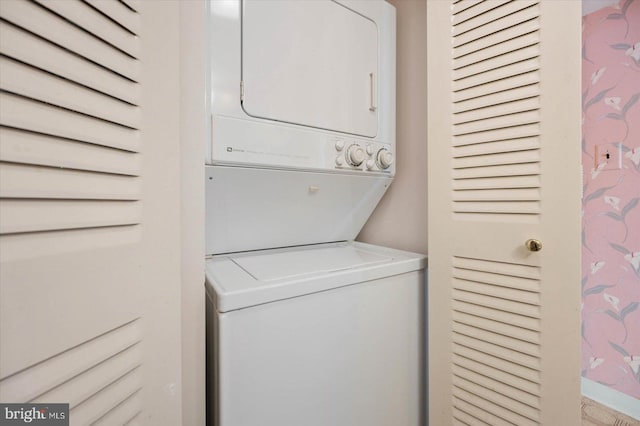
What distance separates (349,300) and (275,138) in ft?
2.59

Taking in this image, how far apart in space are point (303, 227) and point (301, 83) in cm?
77

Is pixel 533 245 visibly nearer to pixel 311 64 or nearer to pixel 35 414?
pixel 311 64

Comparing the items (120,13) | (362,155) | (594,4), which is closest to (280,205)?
(362,155)

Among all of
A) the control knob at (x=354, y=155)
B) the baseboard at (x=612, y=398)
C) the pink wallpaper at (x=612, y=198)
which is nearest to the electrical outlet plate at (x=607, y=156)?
the pink wallpaper at (x=612, y=198)

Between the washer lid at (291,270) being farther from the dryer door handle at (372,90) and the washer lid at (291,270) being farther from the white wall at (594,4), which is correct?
the white wall at (594,4)

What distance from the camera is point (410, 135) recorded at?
181 cm

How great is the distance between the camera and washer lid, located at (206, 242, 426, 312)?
939 mm

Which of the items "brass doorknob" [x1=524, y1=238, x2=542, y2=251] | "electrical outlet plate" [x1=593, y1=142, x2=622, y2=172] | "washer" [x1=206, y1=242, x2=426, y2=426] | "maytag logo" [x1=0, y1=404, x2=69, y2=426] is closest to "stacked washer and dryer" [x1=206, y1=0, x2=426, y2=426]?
"washer" [x1=206, y1=242, x2=426, y2=426]

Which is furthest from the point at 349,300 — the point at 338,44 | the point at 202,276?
the point at 338,44

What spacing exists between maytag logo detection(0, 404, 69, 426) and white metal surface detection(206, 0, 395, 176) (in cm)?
82

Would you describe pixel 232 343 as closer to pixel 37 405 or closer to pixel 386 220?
pixel 37 405

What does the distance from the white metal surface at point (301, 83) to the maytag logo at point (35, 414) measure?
82 cm

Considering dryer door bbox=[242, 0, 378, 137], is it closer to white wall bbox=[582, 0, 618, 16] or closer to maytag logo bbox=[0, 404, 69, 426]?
maytag logo bbox=[0, 404, 69, 426]

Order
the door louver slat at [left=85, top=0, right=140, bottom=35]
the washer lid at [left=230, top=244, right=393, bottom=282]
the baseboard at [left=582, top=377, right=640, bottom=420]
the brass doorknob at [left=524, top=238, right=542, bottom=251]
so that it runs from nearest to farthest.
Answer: the door louver slat at [left=85, top=0, right=140, bottom=35], the brass doorknob at [left=524, top=238, right=542, bottom=251], the washer lid at [left=230, top=244, right=393, bottom=282], the baseboard at [left=582, top=377, right=640, bottom=420]
